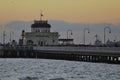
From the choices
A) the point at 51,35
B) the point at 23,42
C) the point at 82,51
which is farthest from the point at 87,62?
the point at 23,42

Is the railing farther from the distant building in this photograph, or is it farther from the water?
the distant building

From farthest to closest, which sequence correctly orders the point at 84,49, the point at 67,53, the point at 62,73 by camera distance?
1. the point at 67,53
2. the point at 84,49
3. the point at 62,73

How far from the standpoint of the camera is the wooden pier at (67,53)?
4232 inches

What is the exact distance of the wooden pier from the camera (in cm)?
10750

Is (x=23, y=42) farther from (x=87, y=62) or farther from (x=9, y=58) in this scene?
(x=87, y=62)

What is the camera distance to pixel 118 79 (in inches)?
2581

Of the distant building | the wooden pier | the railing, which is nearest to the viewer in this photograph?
the railing

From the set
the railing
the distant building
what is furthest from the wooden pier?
the distant building

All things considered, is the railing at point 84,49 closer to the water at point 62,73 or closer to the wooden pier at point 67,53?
the wooden pier at point 67,53

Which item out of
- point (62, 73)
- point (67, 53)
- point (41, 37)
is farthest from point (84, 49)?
point (41, 37)

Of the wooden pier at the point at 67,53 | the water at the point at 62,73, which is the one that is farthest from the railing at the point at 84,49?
the water at the point at 62,73

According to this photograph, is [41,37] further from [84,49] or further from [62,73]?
[62,73]

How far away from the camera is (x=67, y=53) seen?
13075 centimetres

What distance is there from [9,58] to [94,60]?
4140cm
